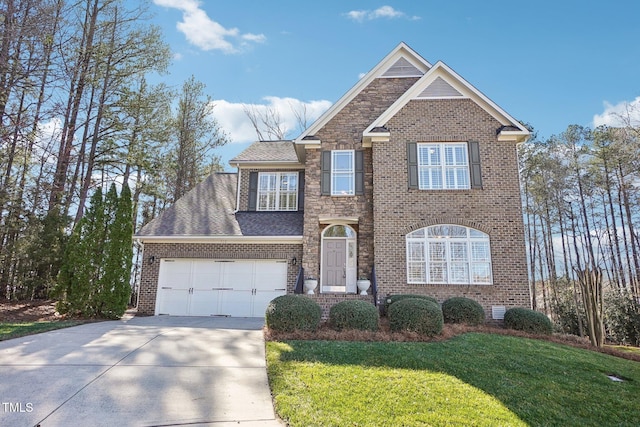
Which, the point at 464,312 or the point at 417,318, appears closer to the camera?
the point at 417,318

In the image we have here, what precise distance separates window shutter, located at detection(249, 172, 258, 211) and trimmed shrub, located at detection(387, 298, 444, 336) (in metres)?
7.86

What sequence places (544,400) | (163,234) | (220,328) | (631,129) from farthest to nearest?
(631,129), (163,234), (220,328), (544,400)

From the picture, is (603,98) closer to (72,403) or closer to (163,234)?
(163,234)

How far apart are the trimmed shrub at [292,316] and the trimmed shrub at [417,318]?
1.85 m

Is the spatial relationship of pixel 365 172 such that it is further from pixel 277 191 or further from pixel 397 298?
pixel 397 298

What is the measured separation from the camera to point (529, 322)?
32.2 ft

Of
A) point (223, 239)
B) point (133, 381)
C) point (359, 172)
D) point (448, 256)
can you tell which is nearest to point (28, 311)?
point (223, 239)

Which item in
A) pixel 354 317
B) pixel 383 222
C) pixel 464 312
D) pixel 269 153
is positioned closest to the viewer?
pixel 354 317

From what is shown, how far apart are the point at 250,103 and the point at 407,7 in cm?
1649

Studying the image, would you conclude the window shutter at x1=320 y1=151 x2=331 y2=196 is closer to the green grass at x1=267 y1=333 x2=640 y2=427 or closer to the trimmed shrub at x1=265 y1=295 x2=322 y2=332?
the trimmed shrub at x1=265 y1=295 x2=322 y2=332

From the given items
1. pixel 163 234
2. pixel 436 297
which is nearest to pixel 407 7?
pixel 436 297

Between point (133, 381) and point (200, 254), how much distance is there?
8143mm

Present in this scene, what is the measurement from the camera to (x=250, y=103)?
26.7 m

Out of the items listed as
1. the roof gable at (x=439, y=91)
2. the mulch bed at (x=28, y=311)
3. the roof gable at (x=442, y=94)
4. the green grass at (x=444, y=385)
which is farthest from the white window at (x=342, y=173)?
the mulch bed at (x=28, y=311)
